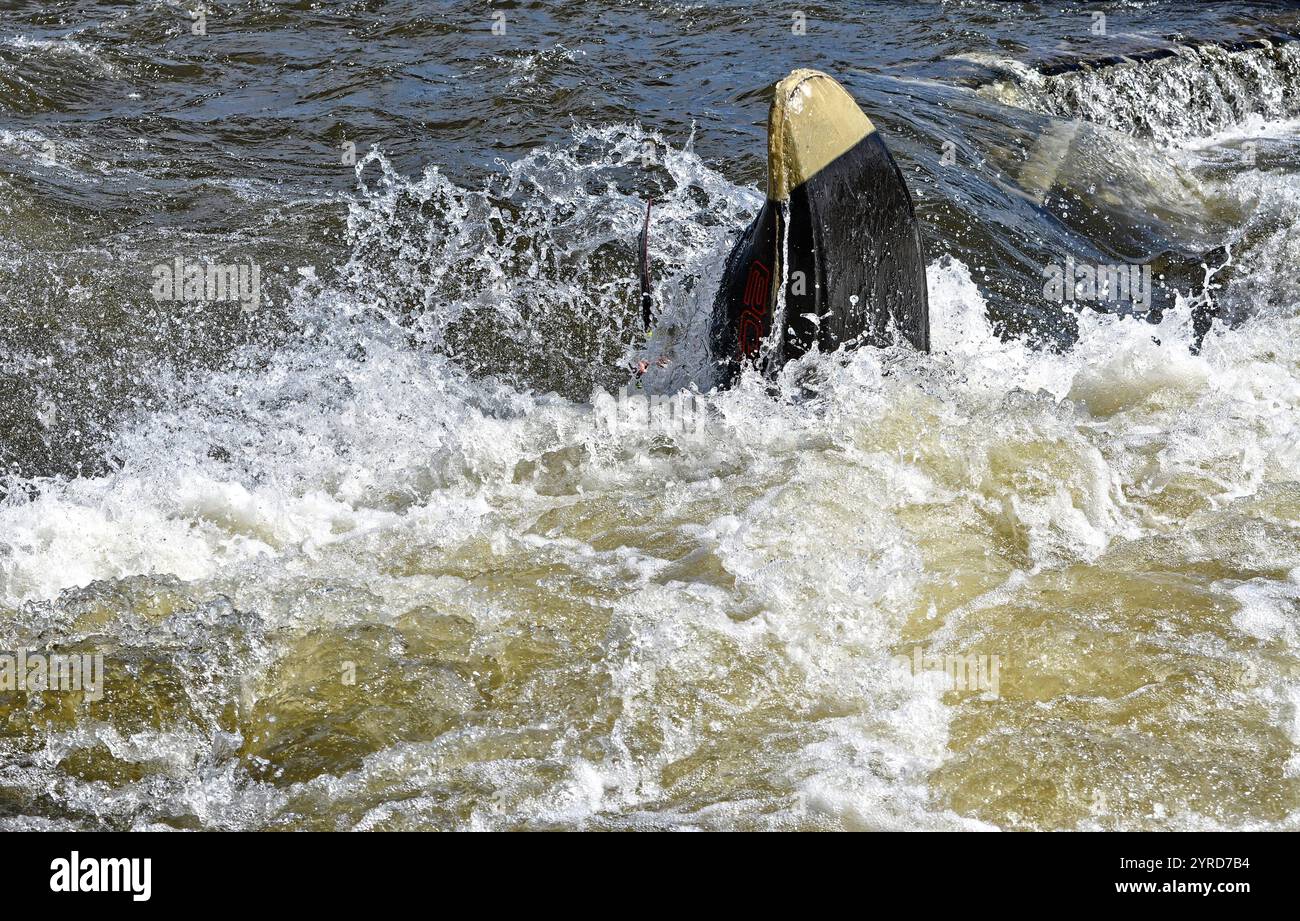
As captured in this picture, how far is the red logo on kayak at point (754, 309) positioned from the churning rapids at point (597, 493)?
5.6 inches

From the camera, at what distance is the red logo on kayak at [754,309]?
14.1ft

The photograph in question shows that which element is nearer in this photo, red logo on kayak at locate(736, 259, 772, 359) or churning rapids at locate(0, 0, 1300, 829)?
churning rapids at locate(0, 0, 1300, 829)

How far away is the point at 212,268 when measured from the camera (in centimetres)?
575

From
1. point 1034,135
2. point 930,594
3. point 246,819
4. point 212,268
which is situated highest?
point 1034,135

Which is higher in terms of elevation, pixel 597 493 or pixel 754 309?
pixel 754 309

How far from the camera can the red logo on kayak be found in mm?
4305

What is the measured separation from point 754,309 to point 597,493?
81cm

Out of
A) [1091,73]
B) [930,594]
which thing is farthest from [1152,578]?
[1091,73]

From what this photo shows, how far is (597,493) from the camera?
4414 millimetres

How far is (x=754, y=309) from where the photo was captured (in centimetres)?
437

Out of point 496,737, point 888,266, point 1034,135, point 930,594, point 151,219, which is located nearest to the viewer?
point 496,737

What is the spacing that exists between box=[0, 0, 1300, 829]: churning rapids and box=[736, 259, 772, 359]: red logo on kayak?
143 mm

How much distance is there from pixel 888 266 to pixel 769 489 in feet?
2.87

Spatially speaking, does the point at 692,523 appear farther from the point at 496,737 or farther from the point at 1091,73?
the point at 1091,73
